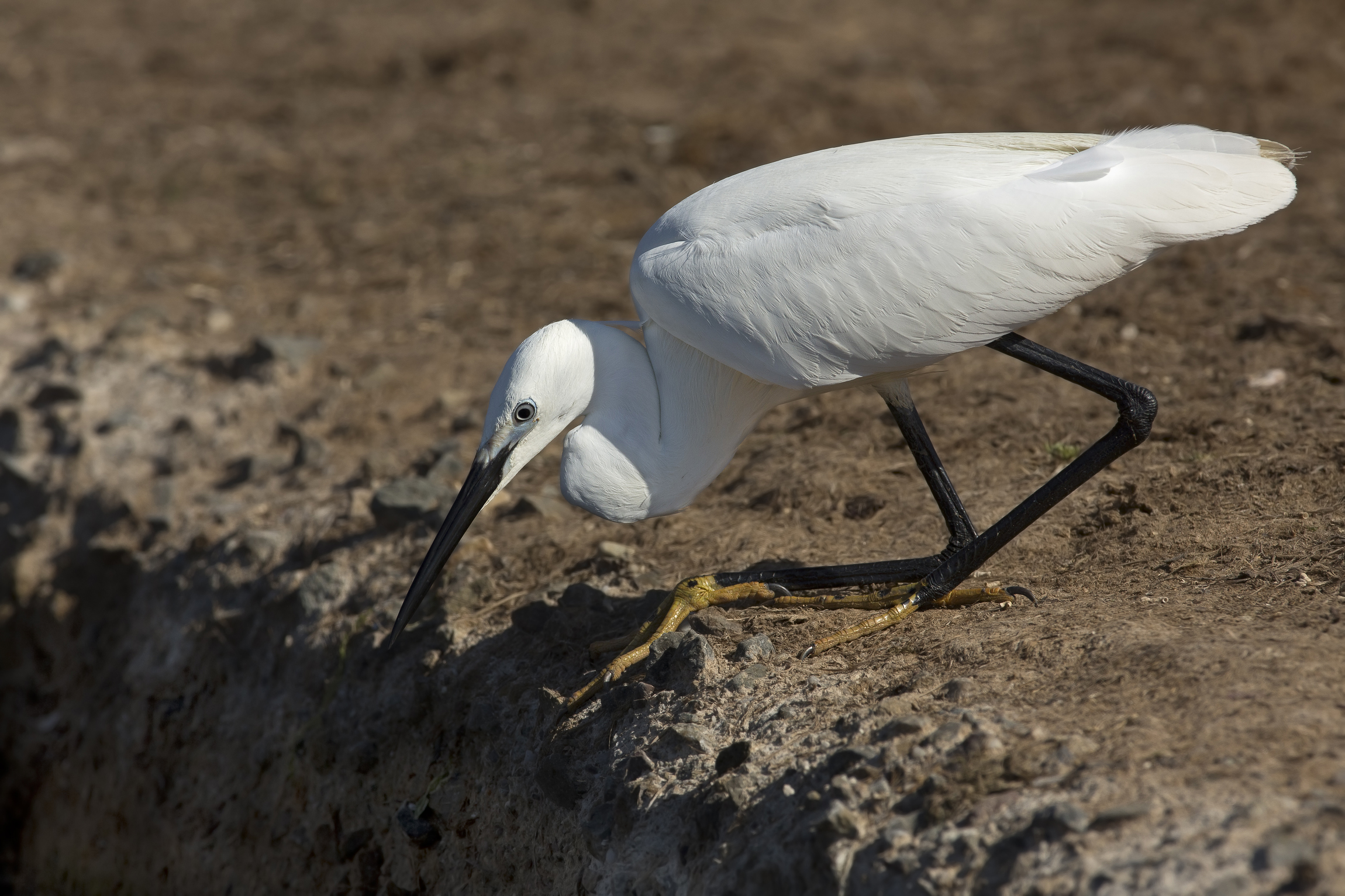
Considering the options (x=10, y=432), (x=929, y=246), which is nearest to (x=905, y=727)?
(x=929, y=246)

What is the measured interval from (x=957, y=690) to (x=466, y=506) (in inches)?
61.1

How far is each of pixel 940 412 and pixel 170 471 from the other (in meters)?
3.73

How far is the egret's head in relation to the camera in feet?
11.5

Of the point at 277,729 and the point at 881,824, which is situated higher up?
the point at 881,824

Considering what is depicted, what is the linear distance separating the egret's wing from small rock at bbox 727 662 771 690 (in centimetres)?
83

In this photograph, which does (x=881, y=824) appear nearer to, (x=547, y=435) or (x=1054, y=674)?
(x=1054, y=674)

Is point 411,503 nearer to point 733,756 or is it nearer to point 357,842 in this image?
point 357,842

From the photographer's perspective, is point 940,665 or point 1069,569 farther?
point 1069,569

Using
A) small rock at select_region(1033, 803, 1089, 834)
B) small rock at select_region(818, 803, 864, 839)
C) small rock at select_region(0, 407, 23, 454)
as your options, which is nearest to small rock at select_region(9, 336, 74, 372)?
small rock at select_region(0, 407, 23, 454)

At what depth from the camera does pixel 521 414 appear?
11.6 feet

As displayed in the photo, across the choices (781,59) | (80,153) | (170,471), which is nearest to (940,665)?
(170,471)

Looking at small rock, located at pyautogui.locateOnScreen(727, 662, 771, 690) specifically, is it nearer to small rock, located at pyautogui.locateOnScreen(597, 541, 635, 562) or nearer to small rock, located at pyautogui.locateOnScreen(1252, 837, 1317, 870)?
small rock, located at pyautogui.locateOnScreen(597, 541, 635, 562)

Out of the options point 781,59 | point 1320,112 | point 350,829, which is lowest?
point 350,829

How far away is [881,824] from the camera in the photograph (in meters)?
2.59
